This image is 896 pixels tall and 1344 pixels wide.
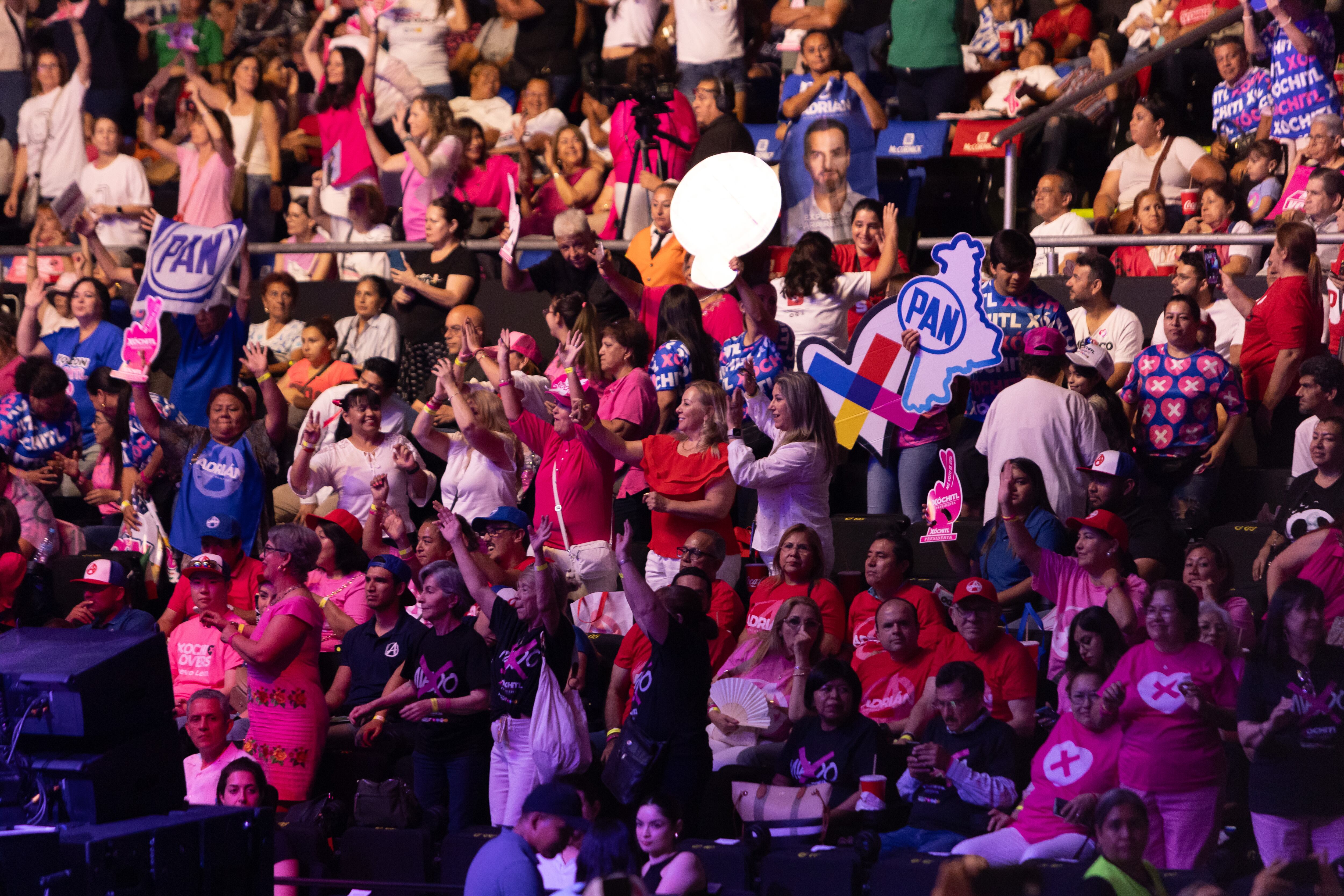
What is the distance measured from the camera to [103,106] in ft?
40.5

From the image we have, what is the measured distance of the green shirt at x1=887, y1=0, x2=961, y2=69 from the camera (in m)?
10.5

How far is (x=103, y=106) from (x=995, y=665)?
8.79 m

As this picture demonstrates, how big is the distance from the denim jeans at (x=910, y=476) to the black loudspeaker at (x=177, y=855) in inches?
139

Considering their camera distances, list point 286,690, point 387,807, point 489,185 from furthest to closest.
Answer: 1. point 489,185
2. point 286,690
3. point 387,807

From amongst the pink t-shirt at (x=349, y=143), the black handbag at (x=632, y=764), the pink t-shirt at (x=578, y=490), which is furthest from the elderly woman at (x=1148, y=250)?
the pink t-shirt at (x=349, y=143)

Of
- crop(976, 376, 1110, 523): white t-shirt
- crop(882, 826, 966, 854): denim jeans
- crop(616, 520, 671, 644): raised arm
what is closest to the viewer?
crop(882, 826, 966, 854): denim jeans

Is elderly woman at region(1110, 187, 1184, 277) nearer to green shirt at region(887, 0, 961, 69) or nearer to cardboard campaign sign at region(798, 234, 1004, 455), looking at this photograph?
cardboard campaign sign at region(798, 234, 1004, 455)

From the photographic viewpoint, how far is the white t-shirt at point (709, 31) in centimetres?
1067

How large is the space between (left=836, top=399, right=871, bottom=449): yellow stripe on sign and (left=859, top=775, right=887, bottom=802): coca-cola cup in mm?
2099

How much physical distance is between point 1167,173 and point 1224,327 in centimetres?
153

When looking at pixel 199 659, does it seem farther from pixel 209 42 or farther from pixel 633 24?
pixel 209 42

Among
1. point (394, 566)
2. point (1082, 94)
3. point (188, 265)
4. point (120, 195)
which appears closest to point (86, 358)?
point (188, 265)

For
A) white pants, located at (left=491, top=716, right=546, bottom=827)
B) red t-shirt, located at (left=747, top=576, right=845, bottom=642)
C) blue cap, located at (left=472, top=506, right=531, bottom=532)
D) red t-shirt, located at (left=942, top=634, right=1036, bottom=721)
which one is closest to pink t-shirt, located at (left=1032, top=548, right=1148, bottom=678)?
red t-shirt, located at (left=942, top=634, right=1036, bottom=721)

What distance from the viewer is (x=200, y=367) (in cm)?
932
